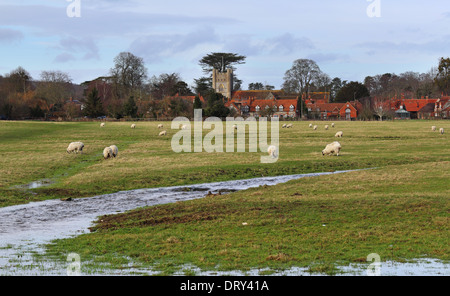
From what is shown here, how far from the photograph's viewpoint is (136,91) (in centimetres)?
13462

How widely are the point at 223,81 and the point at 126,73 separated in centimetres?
5272

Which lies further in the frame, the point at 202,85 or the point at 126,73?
the point at 202,85

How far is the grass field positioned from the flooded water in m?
0.91

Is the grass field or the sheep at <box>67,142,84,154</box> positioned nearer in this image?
the grass field

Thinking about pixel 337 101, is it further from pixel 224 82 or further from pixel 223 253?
pixel 223 253

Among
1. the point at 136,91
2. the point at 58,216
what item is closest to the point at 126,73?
the point at 136,91

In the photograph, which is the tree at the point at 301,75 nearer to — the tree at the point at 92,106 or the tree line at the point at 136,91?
the tree line at the point at 136,91

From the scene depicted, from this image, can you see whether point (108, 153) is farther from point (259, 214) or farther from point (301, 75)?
point (301, 75)

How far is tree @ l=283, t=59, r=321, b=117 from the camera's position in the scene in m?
162

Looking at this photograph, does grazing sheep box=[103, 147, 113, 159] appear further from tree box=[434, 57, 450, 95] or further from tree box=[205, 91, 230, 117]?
tree box=[434, 57, 450, 95]

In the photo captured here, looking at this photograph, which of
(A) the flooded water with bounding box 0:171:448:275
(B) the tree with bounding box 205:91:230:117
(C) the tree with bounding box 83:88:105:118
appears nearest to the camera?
(A) the flooded water with bounding box 0:171:448:275

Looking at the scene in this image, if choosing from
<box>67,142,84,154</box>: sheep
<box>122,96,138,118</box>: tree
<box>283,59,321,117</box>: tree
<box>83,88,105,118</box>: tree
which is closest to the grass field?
<box>67,142,84,154</box>: sheep

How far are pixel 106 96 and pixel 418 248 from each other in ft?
488

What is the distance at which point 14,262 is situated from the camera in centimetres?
1132
